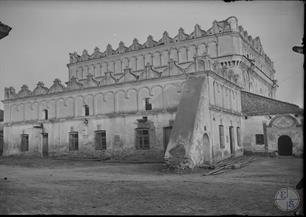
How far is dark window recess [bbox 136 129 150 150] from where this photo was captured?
21250 millimetres

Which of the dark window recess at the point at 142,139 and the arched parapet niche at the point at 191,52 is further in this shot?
the arched parapet niche at the point at 191,52

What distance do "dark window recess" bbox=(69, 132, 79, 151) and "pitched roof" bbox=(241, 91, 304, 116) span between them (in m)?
14.9

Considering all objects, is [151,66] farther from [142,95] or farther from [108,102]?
[108,102]

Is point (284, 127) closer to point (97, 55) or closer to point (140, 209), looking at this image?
point (140, 209)

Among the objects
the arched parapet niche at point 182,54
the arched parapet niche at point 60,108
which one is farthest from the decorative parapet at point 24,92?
the arched parapet niche at point 182,54

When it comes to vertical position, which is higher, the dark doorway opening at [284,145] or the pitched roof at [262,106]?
the pitched roof at [262,106]

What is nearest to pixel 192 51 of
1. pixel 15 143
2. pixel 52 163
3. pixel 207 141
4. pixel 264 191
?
pixel 207 141

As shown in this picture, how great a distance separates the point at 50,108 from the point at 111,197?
1913 cm

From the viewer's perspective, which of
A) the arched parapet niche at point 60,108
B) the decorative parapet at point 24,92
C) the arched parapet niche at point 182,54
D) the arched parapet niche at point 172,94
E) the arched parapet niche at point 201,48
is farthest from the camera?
the arched parapet niche at point 182,54

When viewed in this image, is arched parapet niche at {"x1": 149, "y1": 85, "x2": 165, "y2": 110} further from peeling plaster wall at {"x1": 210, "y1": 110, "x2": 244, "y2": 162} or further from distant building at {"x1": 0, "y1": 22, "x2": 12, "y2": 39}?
distant building at {"x1": 0, "y1": 22, "x2": 12, "y2": 39}

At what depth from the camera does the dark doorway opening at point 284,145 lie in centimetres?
2344

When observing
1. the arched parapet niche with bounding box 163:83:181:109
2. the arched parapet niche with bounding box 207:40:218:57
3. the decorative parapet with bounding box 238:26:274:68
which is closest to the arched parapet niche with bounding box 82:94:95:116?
the arched parapet niche with bounding box 163:83:181:109

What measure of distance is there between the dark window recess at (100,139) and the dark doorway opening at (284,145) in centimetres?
1457

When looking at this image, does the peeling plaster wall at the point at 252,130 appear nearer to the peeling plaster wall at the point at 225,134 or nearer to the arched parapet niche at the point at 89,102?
the peeling plaster wall at the point at 225,134
